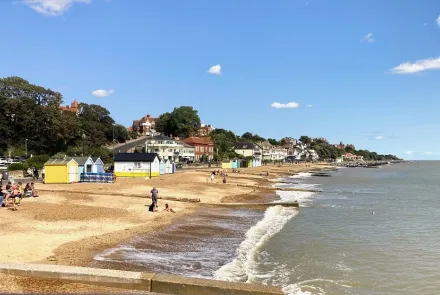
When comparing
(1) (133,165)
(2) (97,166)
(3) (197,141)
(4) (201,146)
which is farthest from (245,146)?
(2) (97,166)

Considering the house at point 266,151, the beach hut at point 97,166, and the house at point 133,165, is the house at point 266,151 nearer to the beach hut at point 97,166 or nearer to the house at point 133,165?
the house at point 133,165

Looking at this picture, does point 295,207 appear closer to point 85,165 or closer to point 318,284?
point 318,284

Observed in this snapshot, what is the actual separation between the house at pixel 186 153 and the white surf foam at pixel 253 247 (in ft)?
303

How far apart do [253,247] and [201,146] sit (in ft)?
Result: 391

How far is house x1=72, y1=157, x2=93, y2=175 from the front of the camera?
1544 inches

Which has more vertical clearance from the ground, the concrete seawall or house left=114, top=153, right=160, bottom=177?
house left=114, top=153, right=160, bottom=177

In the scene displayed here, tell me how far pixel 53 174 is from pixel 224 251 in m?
25.8

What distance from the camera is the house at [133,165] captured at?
48.5m

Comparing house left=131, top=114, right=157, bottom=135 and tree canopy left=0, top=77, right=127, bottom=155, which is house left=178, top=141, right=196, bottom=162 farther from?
house left=131, top=114, right=157, bottom=135

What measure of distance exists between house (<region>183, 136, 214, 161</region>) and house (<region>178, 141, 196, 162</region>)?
133 inches

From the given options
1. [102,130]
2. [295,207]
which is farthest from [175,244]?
[102,130]

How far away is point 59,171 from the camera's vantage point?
121 feet

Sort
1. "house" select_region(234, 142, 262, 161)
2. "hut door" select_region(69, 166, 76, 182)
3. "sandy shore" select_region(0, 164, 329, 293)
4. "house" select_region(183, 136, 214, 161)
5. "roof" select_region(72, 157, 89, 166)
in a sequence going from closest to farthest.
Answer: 1. "sandy shore" select_region(0, 164, 329, 293)
2. "hut door" select_region(69, 166, 76, 182)
3. "roof" select_region(72, 157, 89, 166)
4. "house" select_region(183, 136, 214, 161)
5. "house" select_region(234, 142, 262, 161)

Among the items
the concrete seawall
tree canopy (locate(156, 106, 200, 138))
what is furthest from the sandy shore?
tree canopy (locate(156, 106, 200, 138))
